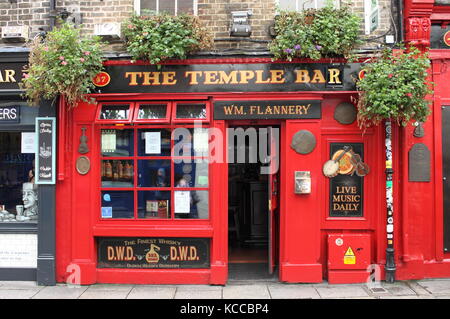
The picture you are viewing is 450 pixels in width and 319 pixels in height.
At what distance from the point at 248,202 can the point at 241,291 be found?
10.4 ft

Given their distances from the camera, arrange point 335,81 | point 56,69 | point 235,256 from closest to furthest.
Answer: point 56,69 → point 335,81 → point 235,256

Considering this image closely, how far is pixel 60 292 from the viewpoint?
20.8 feet

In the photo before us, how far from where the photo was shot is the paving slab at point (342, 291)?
612 centimetres

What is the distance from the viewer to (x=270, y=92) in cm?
663

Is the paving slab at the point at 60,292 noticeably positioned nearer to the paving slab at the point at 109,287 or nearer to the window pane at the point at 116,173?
the paving slab at the point at 109,287

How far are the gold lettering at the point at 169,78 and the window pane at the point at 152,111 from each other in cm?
39

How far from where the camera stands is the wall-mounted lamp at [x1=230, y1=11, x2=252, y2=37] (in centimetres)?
662

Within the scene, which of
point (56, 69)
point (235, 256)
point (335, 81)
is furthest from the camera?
point (235, 256)

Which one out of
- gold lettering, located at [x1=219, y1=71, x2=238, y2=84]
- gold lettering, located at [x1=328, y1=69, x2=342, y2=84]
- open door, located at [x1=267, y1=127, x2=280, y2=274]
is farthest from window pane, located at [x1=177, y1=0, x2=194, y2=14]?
gold lettering, located at [x1=328, y1=69, x2=342, y2=84]

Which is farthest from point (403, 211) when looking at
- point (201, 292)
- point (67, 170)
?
point (67, 170)

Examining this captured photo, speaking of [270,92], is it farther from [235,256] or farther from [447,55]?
[235,256]

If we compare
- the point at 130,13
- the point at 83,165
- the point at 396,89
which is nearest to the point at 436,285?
the point at 396,89

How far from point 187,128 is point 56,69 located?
85.4 inches

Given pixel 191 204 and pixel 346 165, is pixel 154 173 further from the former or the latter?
pixel 346 165
